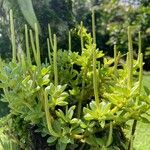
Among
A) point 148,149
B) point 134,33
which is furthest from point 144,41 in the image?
point 148,149

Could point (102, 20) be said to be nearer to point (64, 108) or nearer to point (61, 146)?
point (64, 108)

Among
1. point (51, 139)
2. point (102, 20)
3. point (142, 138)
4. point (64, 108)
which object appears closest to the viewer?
point (51, 139)

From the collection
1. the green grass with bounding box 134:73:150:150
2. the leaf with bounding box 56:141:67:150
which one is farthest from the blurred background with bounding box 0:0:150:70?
the leaf with bounding box 56:141:67:150

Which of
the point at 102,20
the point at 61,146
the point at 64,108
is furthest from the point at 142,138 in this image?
the point at 102,20

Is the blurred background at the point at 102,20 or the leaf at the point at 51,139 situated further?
the blurred background at the point at 102,20

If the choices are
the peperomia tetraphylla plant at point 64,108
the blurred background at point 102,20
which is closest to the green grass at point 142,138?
the blurred background at point 102,20

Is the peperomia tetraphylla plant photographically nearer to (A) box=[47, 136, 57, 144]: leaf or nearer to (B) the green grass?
(A) box=[47, 136, 57, 144]: leaf

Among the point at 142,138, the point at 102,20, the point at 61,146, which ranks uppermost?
the point at 61,146

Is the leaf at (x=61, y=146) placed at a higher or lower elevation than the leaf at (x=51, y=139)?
lower

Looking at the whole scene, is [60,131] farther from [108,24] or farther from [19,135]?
[108,24]

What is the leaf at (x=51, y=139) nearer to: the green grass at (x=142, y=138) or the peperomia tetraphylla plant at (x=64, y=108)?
the peperomia tetraphylla plant at (x=64, y=108)

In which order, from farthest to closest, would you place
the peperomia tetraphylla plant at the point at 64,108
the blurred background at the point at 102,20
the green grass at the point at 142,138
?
the blurred background at the point at 102,20 < the green grass at the point at 142,138 < the peperomia tetraphylla plant at the point at 64,108

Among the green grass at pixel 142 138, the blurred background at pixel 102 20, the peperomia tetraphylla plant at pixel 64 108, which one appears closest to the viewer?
the peperomia tetraphylla plant at pixel 64 108
